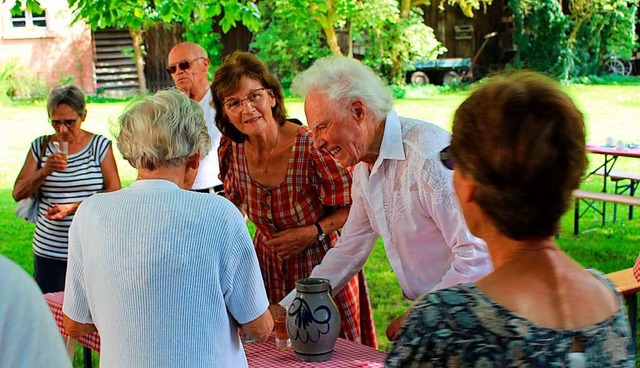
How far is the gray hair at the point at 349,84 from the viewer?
8.54 ft

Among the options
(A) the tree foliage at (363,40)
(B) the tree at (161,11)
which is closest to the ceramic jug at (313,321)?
(B) the tree at (161,11)

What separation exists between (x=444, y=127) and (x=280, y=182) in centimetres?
930

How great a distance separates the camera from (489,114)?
134cm

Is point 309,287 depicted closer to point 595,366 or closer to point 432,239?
point 432,239

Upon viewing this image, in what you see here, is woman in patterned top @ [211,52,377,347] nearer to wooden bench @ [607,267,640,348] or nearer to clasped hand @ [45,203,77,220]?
clasped hand @ [45,203,77,220]

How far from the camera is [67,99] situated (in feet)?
13.8

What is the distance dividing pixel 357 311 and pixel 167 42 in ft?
54.8

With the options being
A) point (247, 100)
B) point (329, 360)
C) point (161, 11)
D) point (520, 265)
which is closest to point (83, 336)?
point (247, 100)

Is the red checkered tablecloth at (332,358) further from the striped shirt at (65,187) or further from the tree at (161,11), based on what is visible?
the tree at (161,11)

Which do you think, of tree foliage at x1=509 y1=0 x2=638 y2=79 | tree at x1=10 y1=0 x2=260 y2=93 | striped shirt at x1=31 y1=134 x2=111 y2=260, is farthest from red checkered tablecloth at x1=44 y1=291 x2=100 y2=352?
tree foliage at x1=509 y1=0 x2=638 y2=79

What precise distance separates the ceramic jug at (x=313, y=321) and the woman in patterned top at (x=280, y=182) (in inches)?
29.2

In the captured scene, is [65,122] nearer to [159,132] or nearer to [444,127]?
[159,132]

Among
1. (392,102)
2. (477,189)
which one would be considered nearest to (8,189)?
(392,102)

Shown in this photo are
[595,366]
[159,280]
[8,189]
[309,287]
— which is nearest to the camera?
[595,366]
